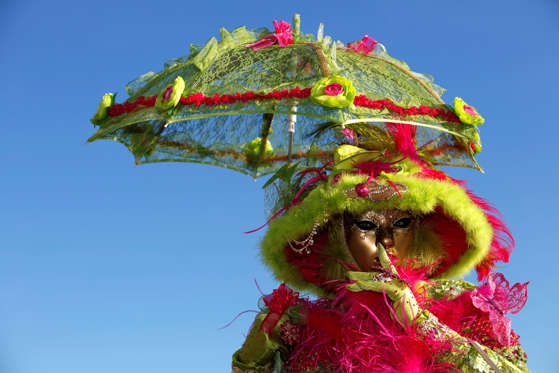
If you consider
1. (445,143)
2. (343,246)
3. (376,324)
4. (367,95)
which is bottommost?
(376,324)

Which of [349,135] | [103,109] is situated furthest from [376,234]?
[103,109]

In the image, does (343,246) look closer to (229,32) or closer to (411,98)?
(411,98)

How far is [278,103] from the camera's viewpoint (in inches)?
102

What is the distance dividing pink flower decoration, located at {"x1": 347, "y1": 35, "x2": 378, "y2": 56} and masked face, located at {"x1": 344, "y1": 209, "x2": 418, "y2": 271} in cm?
107

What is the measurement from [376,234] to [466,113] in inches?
32.9

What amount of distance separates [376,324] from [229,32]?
1.88 meters

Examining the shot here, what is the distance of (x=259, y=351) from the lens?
3127 millimetres

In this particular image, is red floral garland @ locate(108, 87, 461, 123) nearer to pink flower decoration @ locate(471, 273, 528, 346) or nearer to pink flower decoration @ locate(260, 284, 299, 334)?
pink flower decoration @ locate(471, 273, 528, 346)

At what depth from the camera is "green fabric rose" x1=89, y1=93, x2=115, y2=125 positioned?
320 cm

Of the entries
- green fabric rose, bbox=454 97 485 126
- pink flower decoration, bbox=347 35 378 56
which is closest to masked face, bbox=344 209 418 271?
green fabric rose, bbox=454 97 485 126

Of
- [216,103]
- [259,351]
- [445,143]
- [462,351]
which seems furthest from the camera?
[445,143]

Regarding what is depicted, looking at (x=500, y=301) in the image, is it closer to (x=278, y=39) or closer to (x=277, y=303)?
(x=277, y=303)

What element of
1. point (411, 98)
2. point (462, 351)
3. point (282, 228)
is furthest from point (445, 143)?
point (462, 351)

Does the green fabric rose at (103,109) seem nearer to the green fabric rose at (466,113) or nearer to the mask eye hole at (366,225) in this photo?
the mask eye hole at (366,225)
